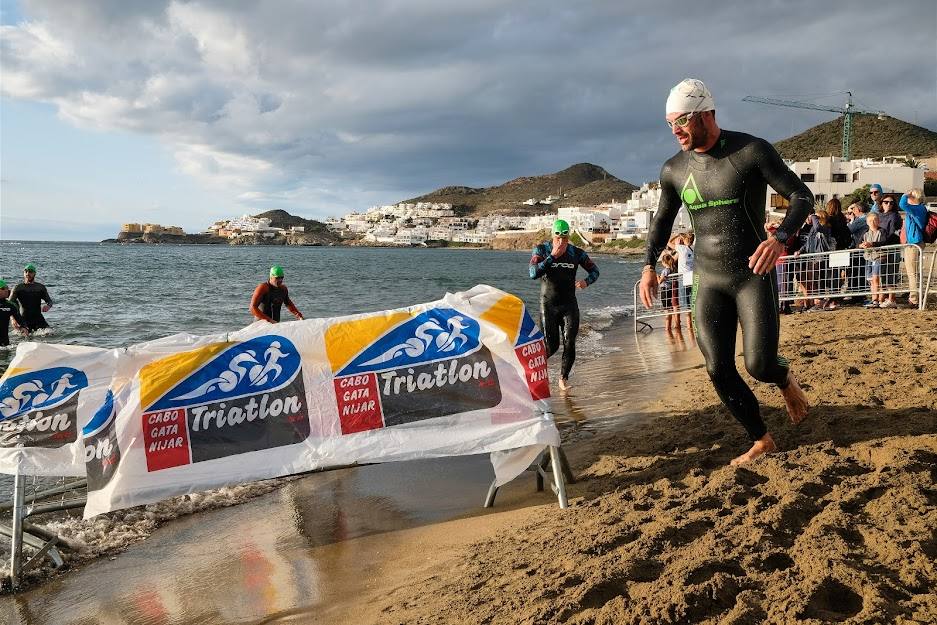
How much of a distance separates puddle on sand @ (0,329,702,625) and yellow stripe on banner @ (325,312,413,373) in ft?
4.03

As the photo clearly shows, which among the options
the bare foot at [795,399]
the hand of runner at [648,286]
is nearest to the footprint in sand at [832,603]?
the bare foot at [795,399]

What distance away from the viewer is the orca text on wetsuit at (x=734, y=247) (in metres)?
4.03

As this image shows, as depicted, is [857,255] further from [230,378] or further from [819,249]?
[230,378]

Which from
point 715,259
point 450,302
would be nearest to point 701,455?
point 715,259

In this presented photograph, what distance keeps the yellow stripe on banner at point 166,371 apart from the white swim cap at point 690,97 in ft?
11.4

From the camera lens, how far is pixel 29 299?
47.8ft

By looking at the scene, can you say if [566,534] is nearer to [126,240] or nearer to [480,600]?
[480,600]

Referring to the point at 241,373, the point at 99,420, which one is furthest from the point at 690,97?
the point at 99,420

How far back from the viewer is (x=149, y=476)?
14.0 feet

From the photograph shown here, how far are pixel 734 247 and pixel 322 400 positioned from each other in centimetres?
292

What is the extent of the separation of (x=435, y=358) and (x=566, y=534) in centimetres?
153

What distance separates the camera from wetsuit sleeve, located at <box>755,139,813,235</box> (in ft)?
12.7

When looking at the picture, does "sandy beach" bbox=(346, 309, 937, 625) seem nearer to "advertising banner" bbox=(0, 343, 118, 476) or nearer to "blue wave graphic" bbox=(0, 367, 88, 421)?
"advertising banner" bbox=(0, 343, 118, 476)

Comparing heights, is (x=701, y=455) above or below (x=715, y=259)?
below
